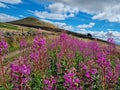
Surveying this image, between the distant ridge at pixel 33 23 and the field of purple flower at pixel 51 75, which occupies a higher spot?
the field of purple flower at pixel 51 75

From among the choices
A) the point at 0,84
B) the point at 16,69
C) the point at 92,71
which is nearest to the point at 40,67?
the point at 0,84

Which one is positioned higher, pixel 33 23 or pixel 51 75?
pixel 51 75

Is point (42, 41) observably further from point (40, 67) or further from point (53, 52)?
point (53, 52)

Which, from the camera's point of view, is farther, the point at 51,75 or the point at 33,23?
the point at 33,23

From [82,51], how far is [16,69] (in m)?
12.0

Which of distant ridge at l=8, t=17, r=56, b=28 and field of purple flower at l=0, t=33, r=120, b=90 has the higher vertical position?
field of purple flower at l=0, t=33, r=120, b=90

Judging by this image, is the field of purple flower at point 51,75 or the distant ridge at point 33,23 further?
the distant ridge at point 33,23

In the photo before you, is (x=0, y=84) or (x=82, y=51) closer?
(x=0, y=84)

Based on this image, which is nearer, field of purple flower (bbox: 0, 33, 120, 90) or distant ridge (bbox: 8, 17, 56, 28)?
field of purple flower (bbox: 0, 33, 120, 90)

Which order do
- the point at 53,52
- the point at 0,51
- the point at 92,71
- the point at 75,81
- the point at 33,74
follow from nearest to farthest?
the point at 75,81
the point at 0,51
the point at 92,71
the point at 33,74
the point at 53,52

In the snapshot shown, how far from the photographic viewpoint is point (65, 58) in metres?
14.6

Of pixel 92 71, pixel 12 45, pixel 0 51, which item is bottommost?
pixel 12 45

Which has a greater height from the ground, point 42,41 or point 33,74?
point 42,41

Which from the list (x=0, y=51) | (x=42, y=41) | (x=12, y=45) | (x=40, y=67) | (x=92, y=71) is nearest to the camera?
(x=0, y=51)
